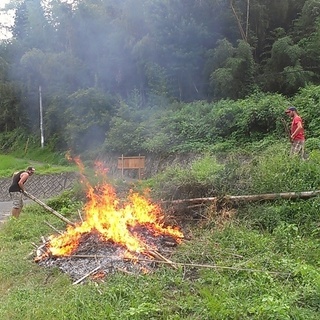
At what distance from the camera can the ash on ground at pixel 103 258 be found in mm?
6395

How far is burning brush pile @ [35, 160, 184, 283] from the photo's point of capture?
6.50 metres

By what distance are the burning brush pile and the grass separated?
266 millimetres

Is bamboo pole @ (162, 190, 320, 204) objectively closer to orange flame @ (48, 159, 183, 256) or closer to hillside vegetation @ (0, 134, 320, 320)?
hillside vegetation @ (0, 134, 320, 320)

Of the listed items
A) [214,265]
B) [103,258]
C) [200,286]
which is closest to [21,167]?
[103,258]

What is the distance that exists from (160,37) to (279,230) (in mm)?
20268

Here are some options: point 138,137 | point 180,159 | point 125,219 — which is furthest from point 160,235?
point 138,137

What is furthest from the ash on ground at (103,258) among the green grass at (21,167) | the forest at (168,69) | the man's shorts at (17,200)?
the green grass at (21,167)

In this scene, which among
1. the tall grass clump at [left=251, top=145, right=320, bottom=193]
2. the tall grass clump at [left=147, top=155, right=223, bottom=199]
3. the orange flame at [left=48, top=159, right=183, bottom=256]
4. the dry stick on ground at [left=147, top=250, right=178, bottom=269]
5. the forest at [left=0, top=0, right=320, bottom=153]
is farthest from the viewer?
the forest at [left=0, top=0, right=320, bottom=153]

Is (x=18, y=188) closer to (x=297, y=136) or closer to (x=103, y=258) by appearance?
(x=103, y=258)

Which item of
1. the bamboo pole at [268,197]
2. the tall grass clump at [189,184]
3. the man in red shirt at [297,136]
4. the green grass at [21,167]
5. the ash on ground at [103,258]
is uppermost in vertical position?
the man in red shirt at [297,136]

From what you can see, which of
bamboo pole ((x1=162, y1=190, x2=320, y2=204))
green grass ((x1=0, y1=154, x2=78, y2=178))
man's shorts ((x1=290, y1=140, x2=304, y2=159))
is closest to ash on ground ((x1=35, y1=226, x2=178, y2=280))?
bamboo pole ((x1=162, y1=190, x2=320, y2=204))

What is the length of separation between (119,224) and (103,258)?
1036 mm

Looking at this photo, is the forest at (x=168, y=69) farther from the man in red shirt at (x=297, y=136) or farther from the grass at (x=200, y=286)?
the grass at (x=200, y=286)

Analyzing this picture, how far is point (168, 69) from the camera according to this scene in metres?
26.2
